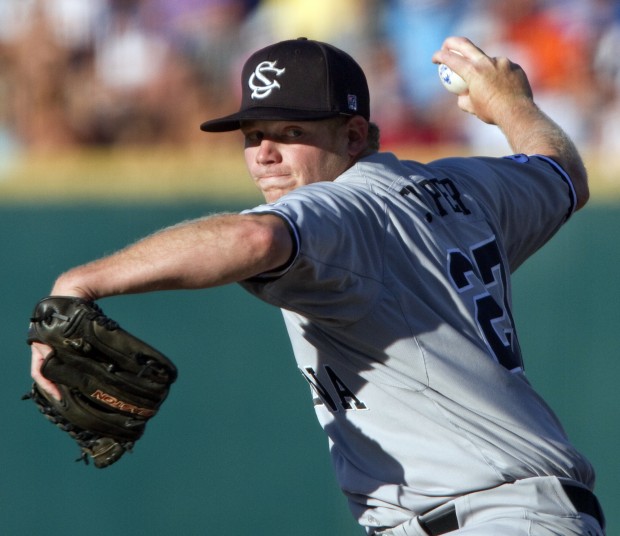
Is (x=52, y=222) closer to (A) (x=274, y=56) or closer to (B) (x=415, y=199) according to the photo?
(A) (x=274, y=56)

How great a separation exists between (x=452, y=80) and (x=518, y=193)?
1.90 ft

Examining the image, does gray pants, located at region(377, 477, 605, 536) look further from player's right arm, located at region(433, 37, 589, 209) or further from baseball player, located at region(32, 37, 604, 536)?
player's right arm, located at region(433, 37, 589, 209)

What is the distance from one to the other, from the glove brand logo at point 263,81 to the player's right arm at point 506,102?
0.82 m

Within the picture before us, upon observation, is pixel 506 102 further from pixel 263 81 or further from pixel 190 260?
pixel 190 260

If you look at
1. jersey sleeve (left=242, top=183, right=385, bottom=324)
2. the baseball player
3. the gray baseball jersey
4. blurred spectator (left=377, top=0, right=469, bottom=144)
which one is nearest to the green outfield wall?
blurred spectator (left=377, top=0, right=469, bottom=144)

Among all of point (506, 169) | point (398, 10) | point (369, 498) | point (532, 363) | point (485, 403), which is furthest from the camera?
point (398, 10)

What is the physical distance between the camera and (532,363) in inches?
202

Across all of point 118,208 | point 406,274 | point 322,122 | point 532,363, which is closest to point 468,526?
point 406,274

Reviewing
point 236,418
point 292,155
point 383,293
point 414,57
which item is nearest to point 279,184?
point 292,155

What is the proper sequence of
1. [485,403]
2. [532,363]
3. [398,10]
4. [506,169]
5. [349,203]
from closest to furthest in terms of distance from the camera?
[349,203]
[485,403]
[506,169]
[532,363]
[398,10]

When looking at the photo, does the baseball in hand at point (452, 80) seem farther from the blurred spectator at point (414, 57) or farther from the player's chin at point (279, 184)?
the blurred spectator at point (414, 57)

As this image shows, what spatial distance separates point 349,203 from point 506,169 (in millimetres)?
847

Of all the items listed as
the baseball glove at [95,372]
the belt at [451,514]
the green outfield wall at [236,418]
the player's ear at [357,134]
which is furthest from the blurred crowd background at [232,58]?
the baseball glove at [95,372]

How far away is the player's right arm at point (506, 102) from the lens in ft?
10.4
